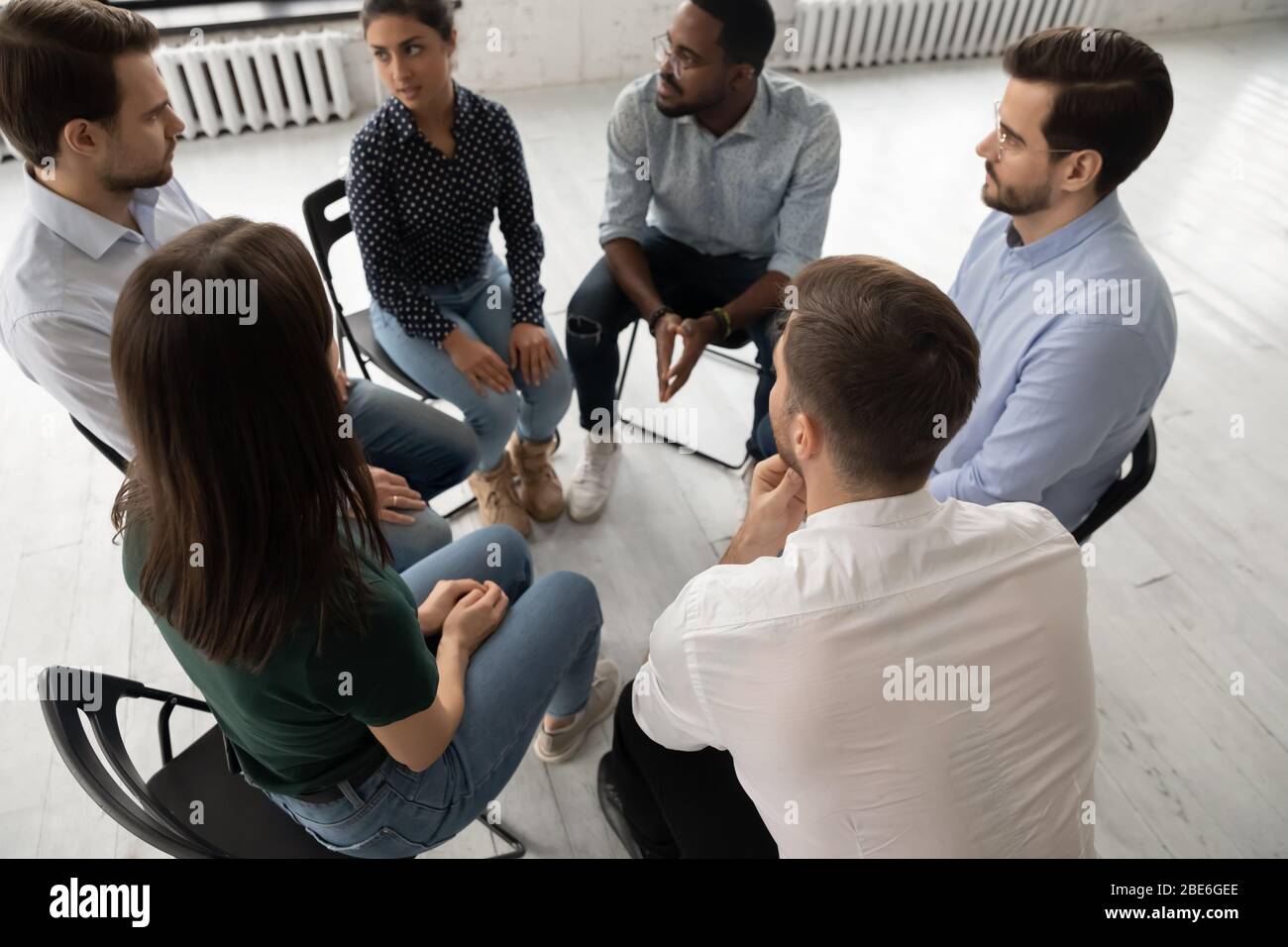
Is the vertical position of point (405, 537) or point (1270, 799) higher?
point (405, 537)

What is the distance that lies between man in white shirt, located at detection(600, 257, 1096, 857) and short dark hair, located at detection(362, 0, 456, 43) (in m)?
1.26

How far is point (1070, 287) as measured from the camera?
1.57 m

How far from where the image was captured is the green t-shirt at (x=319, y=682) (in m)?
0.97

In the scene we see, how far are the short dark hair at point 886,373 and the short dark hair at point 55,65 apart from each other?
1.36 meters

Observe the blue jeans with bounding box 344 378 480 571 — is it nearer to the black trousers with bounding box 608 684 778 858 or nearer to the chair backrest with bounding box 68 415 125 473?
the chair backrest with bounding box 68 415 125 473

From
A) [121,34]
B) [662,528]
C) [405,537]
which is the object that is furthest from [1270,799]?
[121,34]

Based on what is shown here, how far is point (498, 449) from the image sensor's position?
2254mm

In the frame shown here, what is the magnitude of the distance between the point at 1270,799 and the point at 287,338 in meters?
2.24

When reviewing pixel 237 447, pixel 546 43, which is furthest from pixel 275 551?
pixel 546 43

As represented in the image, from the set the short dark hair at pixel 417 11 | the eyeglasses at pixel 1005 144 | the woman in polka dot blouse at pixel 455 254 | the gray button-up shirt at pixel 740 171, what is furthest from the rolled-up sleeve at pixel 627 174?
the eyeglasses at pixel 1005 144

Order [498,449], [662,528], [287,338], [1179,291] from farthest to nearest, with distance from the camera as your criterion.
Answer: [1179,291]
[662,528]
[498,449]
[287,338]

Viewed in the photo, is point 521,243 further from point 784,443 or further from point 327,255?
point 784,443
